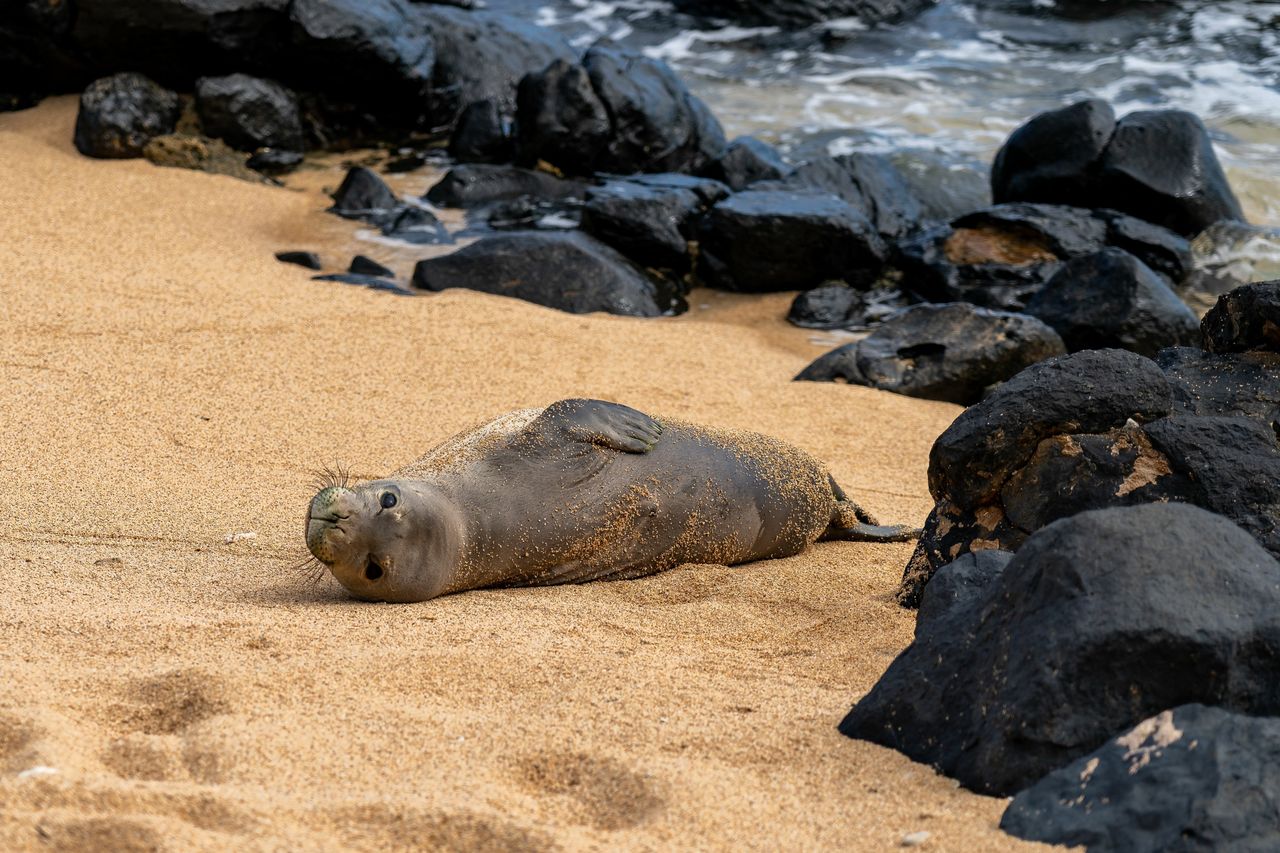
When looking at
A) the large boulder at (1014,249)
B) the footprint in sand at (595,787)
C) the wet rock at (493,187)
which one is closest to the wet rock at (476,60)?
the wet rock at (493,187)

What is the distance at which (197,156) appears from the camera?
35.3ft

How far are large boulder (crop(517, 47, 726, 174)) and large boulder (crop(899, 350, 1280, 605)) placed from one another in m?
7.88

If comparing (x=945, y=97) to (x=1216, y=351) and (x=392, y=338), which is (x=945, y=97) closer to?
(x=392, y=338)

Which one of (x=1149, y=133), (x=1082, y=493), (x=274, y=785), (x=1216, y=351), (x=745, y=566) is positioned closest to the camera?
(x=274, y=785)

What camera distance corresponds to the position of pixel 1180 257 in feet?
34.3

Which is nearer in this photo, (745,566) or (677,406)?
(745,566)

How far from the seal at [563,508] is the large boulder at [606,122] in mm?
6984

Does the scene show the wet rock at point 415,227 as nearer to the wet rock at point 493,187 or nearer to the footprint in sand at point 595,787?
the wet rock at point 493,187

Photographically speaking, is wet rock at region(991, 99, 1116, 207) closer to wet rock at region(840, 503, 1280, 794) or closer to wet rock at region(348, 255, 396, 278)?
wet rock at region(348, 255, 396, 278)

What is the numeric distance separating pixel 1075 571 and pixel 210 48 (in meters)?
10.2

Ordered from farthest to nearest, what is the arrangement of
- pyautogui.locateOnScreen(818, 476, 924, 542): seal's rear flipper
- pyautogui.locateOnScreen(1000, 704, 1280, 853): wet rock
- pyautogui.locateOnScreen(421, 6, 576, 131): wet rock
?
pyautogui.locateOnScreen(421, 6, 576, 131): wet rock → pyautogui.locateOnScreen(818, 476, 924, 542): seal's rear flipper → pyautogui.locateOnScreen(1000, 704, 1280, 853): wet rock

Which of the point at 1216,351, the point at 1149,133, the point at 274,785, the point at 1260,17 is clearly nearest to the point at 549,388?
the point at 1216,351

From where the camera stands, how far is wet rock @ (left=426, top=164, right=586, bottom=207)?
11.2 meters

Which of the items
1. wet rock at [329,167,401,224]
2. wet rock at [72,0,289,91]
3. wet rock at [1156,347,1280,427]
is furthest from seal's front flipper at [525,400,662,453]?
wet rock at [72,0,289,91]
